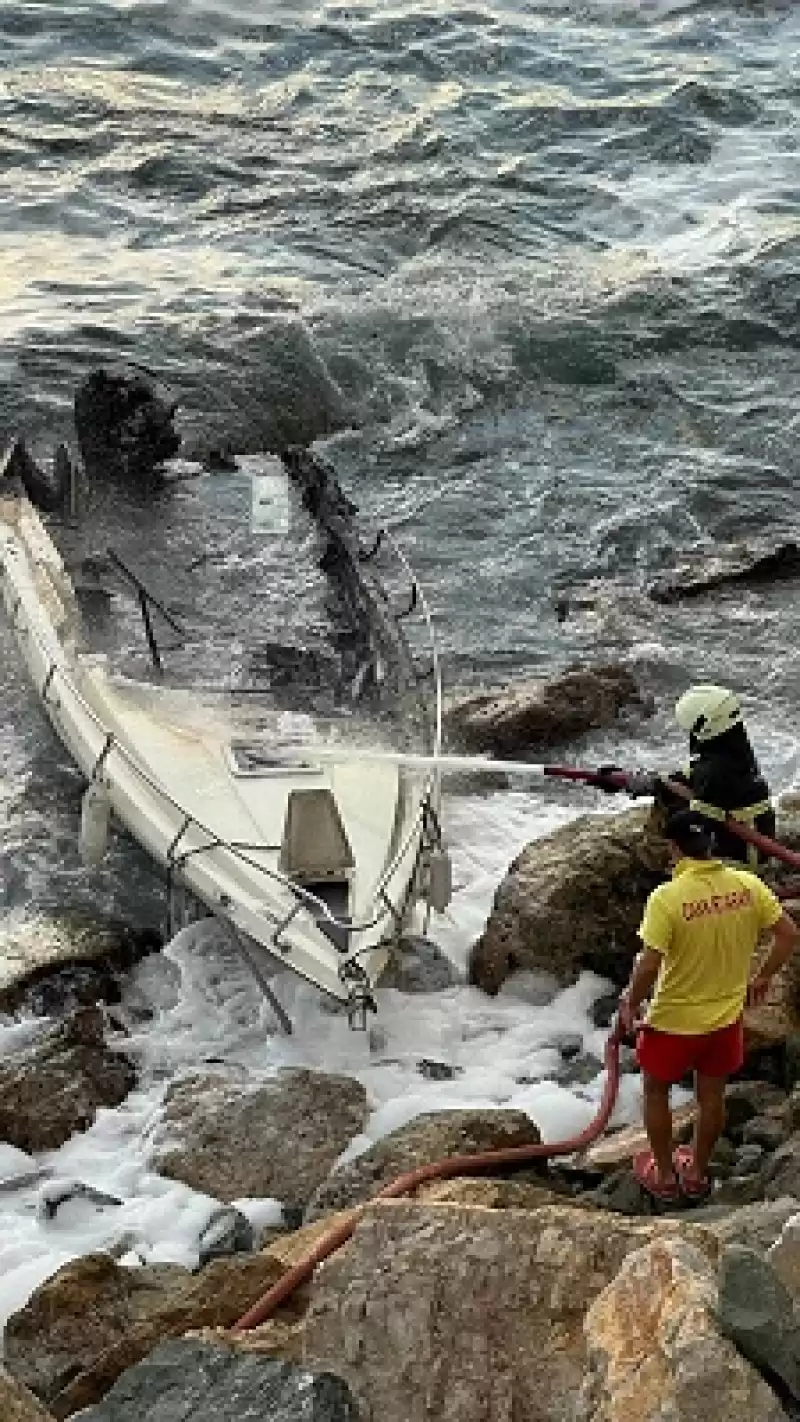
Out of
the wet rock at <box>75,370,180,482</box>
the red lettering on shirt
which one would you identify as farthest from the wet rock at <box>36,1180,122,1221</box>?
the wet rock at <box>75,370,180,482</box>

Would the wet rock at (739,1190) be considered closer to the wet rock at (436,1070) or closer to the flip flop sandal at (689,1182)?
the flip flop sandal at (689,1182)

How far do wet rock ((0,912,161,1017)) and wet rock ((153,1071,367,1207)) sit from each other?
1262 mm

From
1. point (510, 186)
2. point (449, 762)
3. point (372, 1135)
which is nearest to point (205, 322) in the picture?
point (510, 186)

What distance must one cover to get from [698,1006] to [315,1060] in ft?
9.58

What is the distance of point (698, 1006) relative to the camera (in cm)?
628

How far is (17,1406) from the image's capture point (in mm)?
4867

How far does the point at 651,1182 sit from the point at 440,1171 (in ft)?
2.77

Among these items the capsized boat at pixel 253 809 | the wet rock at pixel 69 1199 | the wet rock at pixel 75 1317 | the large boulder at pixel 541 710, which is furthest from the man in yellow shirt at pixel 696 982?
the large boulder at pixel 541 710

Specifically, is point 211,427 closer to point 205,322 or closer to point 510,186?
point 205,322

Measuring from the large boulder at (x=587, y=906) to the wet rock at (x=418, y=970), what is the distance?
0.44 m

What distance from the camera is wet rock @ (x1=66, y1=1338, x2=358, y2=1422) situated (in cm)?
459

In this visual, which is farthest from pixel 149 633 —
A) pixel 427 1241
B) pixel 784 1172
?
pixel 427 1241

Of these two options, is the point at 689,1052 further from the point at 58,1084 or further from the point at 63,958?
the point at 63,958

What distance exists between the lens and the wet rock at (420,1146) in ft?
22.9
